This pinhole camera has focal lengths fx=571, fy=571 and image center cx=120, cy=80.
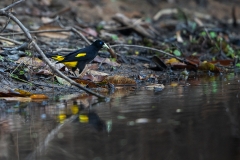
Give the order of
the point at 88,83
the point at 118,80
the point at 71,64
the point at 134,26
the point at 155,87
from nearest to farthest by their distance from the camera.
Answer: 1. the point at 88,83
2. the point at 155,87
3. the point at 118,80
4. the point at 71,64
5. the point at 134,26

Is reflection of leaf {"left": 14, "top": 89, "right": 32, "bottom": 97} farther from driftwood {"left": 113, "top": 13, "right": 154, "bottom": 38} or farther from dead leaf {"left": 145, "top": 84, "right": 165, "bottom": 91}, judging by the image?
driftwood {"left": 113, "top": 13, "right": 154, "bottom": 38}

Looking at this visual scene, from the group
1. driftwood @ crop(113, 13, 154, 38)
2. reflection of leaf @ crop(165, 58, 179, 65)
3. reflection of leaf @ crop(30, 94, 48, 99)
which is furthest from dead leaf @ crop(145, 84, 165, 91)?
driftwood @ crop(113, 13, 154, 38)

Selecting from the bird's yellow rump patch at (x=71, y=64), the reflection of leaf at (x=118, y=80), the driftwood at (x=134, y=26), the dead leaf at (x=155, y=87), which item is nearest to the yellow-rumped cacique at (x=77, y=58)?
the bird's yellow rump patch at (x=71, y=64)

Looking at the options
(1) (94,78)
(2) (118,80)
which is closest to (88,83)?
(1) (94,78)

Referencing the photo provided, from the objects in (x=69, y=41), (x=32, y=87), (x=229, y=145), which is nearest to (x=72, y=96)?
(x=32, y=87)

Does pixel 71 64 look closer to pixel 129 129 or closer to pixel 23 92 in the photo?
pixel 23 92

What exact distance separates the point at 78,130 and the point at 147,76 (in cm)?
402

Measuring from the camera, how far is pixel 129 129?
4832 mm

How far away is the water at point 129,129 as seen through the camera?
13.4 feet

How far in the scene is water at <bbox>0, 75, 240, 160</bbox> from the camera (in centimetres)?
409

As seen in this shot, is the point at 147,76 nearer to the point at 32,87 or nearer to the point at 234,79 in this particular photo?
the point at 234,79

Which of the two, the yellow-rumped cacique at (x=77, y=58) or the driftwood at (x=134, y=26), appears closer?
the yellow-rumped cacique at (x=77, y=58)

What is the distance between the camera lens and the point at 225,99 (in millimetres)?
6547

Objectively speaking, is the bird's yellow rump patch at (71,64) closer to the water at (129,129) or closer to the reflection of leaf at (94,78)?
the reflection of leaf at (94,78)
